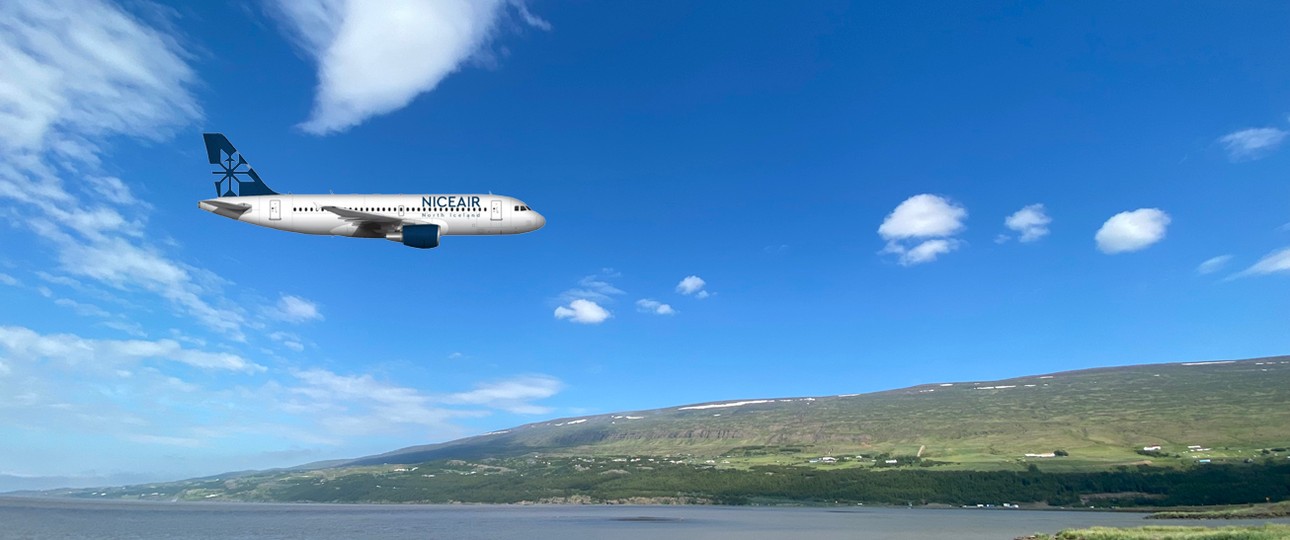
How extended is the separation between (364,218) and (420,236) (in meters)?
3.29

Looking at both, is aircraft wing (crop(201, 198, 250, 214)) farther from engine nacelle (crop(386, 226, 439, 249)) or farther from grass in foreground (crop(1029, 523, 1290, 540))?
grass in foreground (crop(1029, 523, 1290, 540))

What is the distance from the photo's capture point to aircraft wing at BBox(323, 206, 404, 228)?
4277 cm

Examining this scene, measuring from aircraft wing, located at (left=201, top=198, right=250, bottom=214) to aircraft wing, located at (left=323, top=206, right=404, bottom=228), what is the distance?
5392 mm

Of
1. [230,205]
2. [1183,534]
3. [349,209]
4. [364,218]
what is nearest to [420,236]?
[364,218]

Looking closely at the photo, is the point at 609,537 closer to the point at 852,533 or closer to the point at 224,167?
the point at 852,533

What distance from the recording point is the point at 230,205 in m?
45.2

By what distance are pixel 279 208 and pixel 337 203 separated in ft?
11.0

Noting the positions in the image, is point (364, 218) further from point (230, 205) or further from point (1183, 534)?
point (1183, 534)

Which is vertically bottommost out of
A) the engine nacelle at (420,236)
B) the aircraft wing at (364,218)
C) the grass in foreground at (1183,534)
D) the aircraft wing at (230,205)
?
the grass in foreground at (1183,534)

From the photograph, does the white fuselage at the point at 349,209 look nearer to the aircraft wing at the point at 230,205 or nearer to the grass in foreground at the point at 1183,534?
the aircraft wing at the point at 230,205

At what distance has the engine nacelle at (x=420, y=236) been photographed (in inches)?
1737

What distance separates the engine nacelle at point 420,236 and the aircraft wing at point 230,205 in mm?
9819

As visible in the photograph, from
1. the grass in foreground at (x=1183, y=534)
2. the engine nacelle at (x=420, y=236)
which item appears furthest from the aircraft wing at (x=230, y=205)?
the grass in foreground at (x=1183, y=534)

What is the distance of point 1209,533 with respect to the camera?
93688 millimetres
